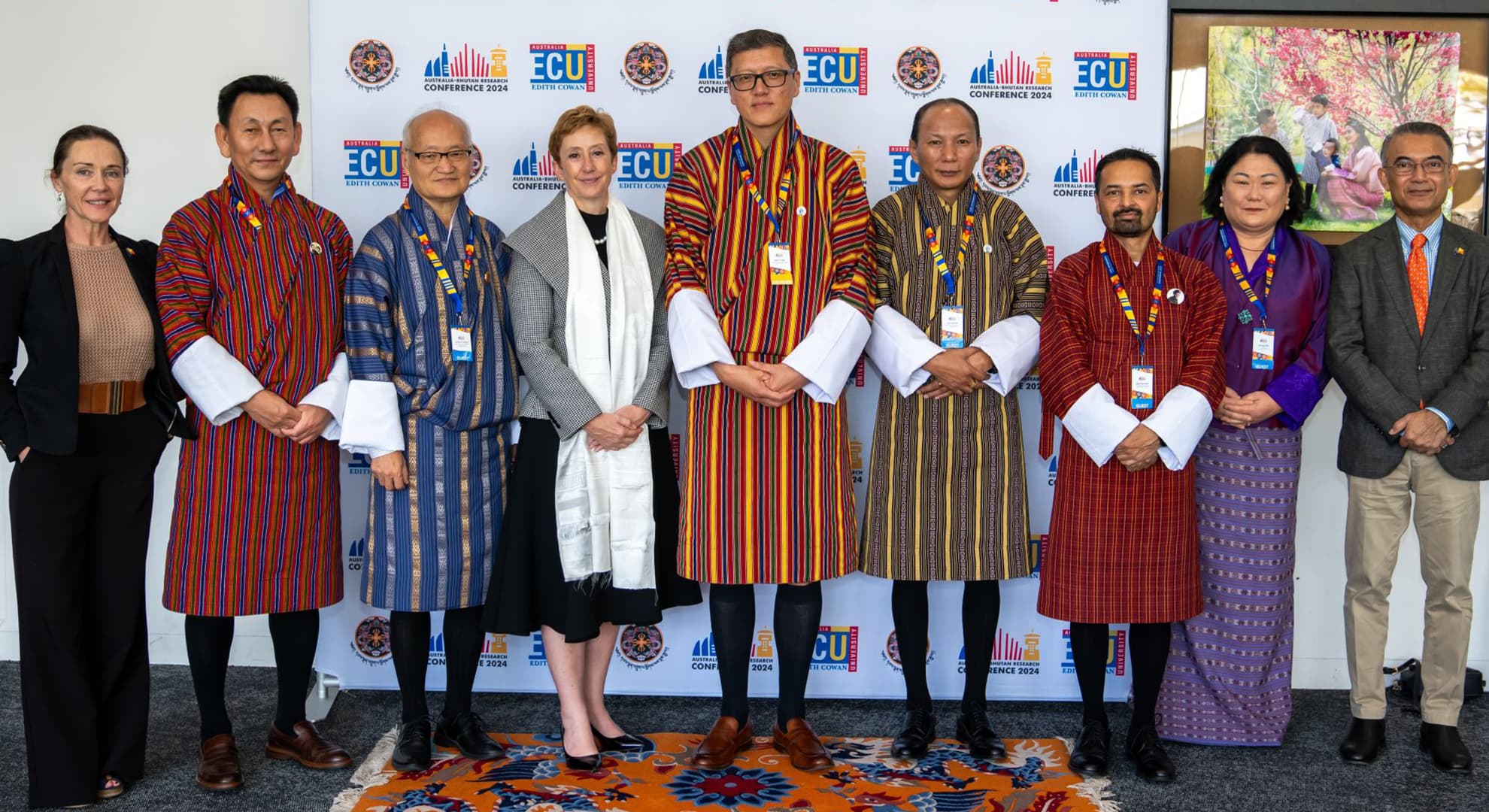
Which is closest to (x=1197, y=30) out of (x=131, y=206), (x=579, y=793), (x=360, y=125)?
(x=360, y=125)

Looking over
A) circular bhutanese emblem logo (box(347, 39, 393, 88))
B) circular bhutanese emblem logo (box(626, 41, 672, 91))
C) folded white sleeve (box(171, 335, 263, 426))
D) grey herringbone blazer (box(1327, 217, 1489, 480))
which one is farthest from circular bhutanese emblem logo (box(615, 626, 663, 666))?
grey herringbone blazer (box(1327, 217, 1489, 480))

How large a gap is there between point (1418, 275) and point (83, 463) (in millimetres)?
3233

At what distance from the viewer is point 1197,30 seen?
3.24m

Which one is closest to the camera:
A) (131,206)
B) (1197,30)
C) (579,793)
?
(579,793)

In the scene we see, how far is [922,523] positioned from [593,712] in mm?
983

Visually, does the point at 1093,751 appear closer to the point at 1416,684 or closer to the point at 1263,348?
the point at 1263,348

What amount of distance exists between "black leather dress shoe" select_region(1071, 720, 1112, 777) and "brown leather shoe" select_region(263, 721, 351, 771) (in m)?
1.80

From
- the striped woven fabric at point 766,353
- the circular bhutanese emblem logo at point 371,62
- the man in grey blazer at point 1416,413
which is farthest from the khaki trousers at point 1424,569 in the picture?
the circular bhutanese emblem logo at point 371,62

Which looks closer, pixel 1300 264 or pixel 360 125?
pixel 1300 264

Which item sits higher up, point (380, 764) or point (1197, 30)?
point (1197, 30)

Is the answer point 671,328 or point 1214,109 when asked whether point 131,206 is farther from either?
point 1214,109

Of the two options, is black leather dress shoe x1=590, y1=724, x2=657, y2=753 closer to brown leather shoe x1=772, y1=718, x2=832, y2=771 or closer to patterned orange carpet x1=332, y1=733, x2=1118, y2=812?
patterned orange carpet x1=332, y1=733, x2=1118, y2=812

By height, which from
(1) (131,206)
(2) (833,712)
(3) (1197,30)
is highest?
(3) (1197,30)

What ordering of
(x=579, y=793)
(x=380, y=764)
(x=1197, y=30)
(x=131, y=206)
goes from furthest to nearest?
(x=131, y=206) → (x=1197, y=30) → (x=380, y=764) → (x=579, y=793)
